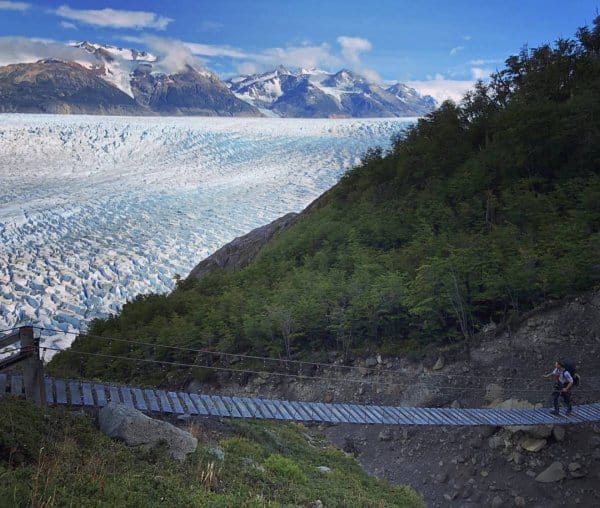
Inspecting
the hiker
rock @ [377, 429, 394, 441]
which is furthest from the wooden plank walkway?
rock @ [377, 429, 394, 441]

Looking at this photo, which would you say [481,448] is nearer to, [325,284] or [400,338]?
[400,338]

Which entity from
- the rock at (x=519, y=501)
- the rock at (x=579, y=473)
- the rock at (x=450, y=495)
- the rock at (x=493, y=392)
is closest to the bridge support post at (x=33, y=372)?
the rock at (x=450, y=495)

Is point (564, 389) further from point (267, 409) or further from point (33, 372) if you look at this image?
point (33, 372)

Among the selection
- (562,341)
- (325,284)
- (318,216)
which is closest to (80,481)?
(562,341)

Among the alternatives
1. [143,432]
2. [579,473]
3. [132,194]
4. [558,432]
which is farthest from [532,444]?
[132,194]

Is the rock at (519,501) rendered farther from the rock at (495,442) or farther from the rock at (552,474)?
the rock at (495,442)
